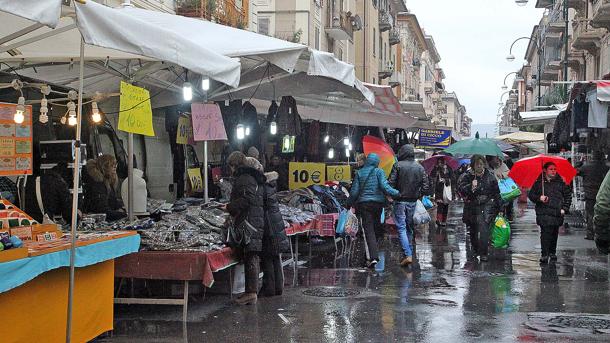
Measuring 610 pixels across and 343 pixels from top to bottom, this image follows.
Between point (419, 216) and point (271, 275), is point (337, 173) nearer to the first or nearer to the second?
point (419, 216)

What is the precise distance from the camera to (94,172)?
31.0 ft

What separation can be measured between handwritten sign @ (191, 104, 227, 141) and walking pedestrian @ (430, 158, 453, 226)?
9.85 m

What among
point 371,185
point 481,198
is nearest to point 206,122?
point 371,185

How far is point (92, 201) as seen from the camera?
9.38 metres

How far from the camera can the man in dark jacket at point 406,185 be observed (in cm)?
1202

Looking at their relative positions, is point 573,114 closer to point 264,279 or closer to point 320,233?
point 320,233

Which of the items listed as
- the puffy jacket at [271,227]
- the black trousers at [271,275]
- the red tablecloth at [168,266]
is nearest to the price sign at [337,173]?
the black trousers at [271,275]

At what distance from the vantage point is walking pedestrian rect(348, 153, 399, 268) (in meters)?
11.5

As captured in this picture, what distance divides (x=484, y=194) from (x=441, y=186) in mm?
6866

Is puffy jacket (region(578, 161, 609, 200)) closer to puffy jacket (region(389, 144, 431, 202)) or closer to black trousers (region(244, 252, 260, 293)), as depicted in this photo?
puffy jacket (region(389, 144, 431, 202))

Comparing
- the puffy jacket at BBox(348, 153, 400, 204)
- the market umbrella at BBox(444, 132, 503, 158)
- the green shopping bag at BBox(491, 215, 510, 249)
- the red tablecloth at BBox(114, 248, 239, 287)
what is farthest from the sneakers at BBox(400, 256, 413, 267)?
the red tablecloth at BBox(114, 248, 239, 287)

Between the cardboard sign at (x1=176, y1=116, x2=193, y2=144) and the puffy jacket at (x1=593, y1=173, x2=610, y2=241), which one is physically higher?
the cardboard sign at (x1=176, y1=116, x2=193, y2=144)

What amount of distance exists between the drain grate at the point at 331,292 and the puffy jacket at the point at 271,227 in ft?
2.94

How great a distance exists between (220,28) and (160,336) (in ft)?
16.8
